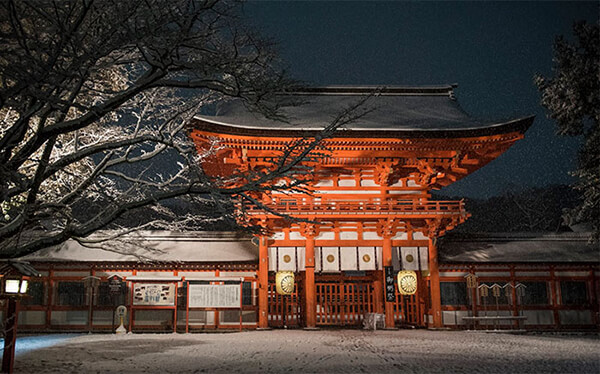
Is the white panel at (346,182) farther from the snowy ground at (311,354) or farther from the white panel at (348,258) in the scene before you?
the snowy ground at (311,354)

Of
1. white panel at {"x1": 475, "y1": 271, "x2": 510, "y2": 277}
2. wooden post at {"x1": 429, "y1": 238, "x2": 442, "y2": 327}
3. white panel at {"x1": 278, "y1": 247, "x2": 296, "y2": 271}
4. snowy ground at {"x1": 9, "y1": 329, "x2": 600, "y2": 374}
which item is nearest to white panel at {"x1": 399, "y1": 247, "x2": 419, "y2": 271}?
wooden post at {"x1": 429, "y1": 238, "x2": 442, "y2": 327}

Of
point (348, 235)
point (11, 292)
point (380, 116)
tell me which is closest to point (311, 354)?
point (11, 292)

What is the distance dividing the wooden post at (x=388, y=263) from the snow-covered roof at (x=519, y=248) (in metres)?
1.93

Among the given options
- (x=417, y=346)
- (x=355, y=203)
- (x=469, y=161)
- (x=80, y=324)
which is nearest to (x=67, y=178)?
(x=80, y=324)

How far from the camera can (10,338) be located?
26.2 feet

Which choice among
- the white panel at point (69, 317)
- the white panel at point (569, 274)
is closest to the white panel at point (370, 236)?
the white panel at point (569, 274)

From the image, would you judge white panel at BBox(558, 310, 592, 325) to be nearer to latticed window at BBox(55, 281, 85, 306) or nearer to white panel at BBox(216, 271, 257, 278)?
white panel at BBox(216, 271, 257, 278)

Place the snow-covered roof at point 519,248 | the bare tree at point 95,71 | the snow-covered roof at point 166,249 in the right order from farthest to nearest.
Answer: the snow-covered roof at point 519,248, the snow-covered roof at point 166,249, the bare tree at point 95,71

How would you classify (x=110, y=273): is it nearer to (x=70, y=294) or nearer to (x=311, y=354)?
(x=70, y=294)

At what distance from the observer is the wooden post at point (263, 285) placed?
15414mm

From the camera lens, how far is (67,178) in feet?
38.2

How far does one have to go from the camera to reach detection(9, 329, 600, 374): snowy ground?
8.23m

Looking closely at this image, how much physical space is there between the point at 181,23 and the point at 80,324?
12.6m

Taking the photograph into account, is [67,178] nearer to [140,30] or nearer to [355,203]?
[140,30]
